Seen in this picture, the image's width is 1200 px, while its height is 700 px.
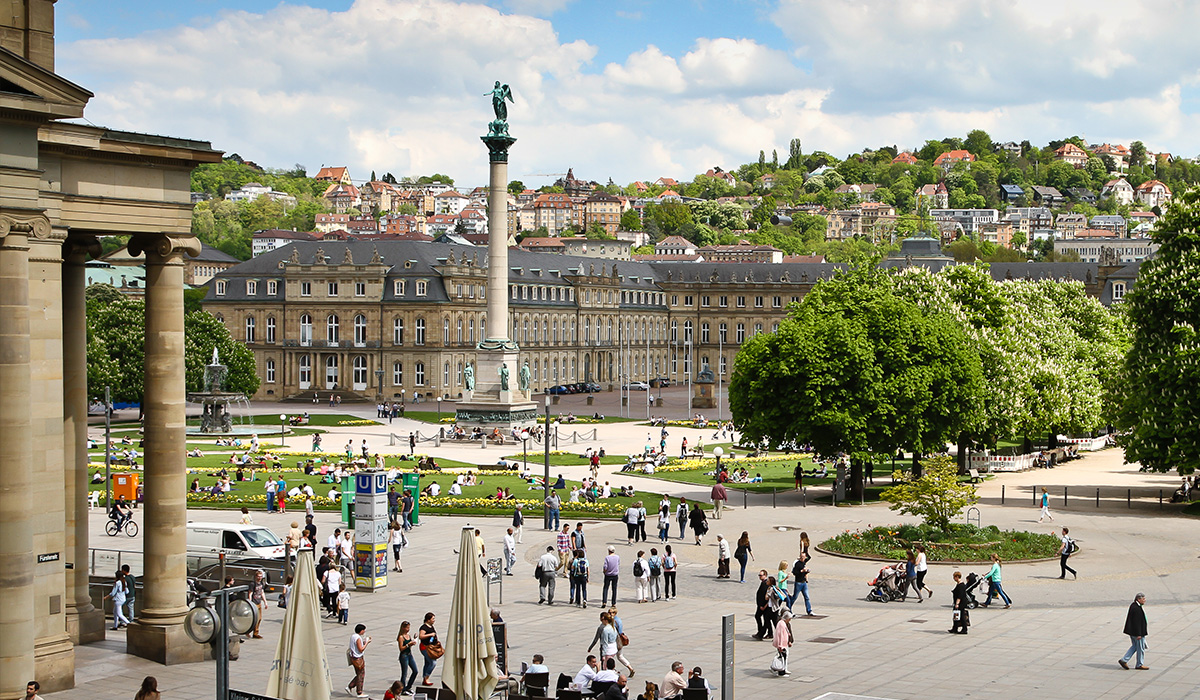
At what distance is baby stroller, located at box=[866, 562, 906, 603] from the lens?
3650cm

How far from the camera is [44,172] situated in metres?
23.1

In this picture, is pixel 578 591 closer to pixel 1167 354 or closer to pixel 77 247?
pixel 77 247

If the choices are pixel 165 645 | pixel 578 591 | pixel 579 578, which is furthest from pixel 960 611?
pixel 165 645

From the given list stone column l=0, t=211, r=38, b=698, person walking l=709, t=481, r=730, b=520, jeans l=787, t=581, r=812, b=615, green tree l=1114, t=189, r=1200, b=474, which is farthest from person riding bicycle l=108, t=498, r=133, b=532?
green tree l=1114, t=189, r=1200, b=474

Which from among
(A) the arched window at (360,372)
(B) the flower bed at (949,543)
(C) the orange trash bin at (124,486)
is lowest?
(B) the flower bed at (949,543)

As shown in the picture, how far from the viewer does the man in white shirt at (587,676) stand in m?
23.2

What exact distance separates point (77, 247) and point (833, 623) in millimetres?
19310

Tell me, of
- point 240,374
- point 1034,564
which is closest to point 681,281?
point 240,374

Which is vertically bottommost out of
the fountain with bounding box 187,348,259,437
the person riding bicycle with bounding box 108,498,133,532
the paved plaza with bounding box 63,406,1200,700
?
the paved plaza with bounding box 63,406,1200,700

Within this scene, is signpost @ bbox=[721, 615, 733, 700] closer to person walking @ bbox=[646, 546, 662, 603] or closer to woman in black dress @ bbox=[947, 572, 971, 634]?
woman in black dress @ bbox=[947, 572, 971, 634]

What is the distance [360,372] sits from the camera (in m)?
141

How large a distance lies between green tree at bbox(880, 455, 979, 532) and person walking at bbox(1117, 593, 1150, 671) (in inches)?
573

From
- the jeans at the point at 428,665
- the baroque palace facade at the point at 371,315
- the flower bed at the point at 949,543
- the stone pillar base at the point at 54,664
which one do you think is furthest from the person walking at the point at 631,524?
the baroque palace facade at the point at 371,315

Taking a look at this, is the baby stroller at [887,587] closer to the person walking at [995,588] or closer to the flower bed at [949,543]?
the person walking at [995,588]
